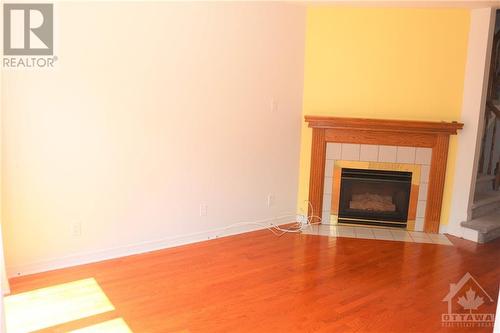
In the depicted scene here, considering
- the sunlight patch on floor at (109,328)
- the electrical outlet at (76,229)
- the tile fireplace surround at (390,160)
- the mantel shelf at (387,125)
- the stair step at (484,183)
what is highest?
the mantel shelf at (387,125)

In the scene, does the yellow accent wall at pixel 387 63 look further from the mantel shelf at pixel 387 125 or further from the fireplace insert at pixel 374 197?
the fireplace insert at pixel 374 197

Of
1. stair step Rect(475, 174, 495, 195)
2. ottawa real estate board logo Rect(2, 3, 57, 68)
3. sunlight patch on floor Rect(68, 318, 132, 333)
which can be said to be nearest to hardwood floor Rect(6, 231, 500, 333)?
sunlight patch on floor Rect(68, 318, 132, 333)

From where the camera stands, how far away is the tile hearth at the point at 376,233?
4477mm

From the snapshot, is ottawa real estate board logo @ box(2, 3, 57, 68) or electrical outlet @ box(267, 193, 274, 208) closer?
ottawa real estate board logo @ box(2, 3, 57, 68)

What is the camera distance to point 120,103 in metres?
3.60

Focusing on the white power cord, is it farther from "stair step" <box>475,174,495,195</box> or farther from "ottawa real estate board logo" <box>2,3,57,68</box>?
"ottawa real estate board logo" <box>2,3,57,68</box>

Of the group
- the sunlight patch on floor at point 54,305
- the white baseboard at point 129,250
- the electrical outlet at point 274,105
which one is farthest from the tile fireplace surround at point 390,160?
the sunlight patch on floor at point 54,305

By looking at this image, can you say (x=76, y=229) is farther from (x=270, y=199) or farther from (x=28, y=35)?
(x=270, y=199)

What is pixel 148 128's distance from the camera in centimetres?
378

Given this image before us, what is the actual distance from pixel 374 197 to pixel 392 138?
703mm

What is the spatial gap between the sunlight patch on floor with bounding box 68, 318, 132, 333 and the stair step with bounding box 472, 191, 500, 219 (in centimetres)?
372

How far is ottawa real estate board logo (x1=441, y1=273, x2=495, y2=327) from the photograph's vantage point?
9.48 ft

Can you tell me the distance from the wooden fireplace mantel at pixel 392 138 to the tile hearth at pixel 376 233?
7.5 inches

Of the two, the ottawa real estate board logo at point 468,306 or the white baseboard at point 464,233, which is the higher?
the white baseboard at point 464,233
